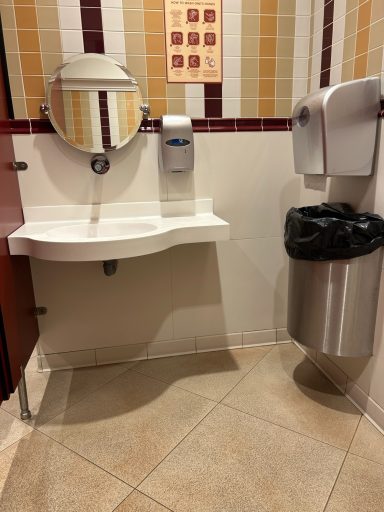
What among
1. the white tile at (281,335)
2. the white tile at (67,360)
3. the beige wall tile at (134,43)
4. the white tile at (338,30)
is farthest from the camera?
the white tile at (281,335)

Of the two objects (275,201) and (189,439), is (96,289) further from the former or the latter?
(275,201)

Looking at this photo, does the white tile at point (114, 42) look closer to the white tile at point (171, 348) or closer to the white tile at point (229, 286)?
the white tile at point (229, 286)

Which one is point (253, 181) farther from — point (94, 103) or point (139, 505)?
point (139, 505)

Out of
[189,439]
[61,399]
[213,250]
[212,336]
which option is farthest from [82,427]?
[213,250]

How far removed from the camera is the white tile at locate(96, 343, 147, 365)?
1941 millimetres

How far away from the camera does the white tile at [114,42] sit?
1608mm

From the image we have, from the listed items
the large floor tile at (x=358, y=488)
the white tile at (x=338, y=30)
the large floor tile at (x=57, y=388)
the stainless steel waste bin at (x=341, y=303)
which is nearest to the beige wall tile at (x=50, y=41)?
the white tile at (x=338, y=30)

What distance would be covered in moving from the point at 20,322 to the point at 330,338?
4.21ft

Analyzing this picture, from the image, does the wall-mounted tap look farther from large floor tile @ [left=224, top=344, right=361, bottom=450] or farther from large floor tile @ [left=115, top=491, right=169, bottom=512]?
large floor tile @ [left=115, top=491, right=169, bottom=512]

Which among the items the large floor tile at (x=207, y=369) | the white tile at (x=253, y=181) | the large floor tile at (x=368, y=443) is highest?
the white tile at (x=253, y=181)

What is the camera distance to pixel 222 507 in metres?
1.11

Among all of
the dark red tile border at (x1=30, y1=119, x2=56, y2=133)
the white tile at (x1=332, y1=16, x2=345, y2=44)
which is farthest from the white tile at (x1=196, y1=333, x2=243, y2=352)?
the white tile at (x1=332, y1=16, x2=345, y2=44)

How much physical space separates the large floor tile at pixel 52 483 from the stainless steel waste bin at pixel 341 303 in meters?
0.92

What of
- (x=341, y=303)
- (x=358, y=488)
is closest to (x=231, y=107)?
(x=341, y=303)
